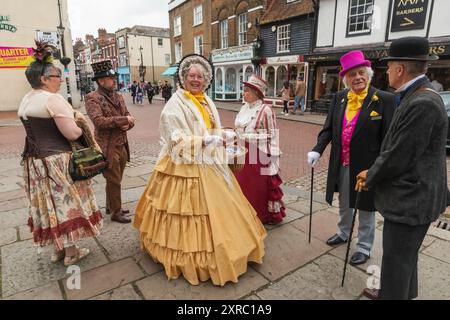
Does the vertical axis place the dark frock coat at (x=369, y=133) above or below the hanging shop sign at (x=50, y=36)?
below

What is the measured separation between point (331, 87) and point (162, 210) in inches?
551

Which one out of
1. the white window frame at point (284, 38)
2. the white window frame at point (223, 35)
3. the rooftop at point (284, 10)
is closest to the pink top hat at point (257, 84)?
the rooftop at point (284, 10)

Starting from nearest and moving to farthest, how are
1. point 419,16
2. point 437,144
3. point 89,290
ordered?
point 437,144 → point 89,290 → point 419,16

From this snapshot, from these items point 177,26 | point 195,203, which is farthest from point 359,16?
point 177,26

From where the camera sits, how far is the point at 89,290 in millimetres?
2492

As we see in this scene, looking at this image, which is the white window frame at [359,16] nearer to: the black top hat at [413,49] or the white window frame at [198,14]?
the black top hat at [413,49]

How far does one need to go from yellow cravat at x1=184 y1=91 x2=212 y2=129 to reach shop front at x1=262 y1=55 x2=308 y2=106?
526 inches

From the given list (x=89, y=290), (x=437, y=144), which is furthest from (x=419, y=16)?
(x=89, y=290)

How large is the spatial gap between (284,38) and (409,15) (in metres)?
6.44

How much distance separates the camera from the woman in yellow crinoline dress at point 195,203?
2.49 meters

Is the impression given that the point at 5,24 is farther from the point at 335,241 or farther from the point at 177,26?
the point at 335,241

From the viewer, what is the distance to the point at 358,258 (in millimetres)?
2883

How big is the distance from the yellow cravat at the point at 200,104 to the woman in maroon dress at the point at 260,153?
88 cm
